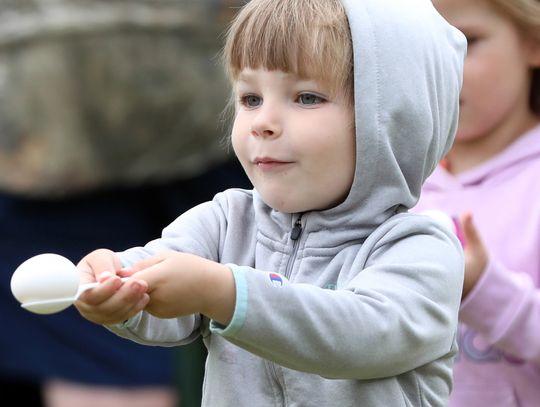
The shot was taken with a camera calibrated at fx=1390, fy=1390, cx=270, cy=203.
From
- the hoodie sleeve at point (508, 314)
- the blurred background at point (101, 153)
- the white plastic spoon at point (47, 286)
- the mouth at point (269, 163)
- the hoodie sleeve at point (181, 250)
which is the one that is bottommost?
the blurred background at point (101, 153)

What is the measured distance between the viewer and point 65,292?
2.28 metres

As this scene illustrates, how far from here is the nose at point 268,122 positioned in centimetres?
257

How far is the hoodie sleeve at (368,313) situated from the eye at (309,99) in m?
0.27

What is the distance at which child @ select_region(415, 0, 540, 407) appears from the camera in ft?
11.7

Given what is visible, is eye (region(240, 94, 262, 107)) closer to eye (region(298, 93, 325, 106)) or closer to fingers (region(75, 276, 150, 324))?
eye (region(298, 93, 325, 106))

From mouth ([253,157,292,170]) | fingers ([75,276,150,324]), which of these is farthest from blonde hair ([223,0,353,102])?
fingers ([75,276,150,324])

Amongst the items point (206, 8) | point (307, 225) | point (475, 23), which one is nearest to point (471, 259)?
point (475, 23)

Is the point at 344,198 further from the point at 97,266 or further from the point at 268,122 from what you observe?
the point at 97,266

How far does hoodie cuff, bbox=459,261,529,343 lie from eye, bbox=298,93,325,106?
→ 1.06m

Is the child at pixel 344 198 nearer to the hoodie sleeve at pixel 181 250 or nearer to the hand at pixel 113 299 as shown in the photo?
the hoodie sleeve at pixel 181 250

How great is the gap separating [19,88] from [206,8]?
0.87 m

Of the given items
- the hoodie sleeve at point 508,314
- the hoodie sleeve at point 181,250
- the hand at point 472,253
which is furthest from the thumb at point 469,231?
the hoodie sleeve at point 181,250

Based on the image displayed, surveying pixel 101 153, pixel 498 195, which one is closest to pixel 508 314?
pixel 498 195

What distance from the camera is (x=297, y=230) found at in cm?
268
